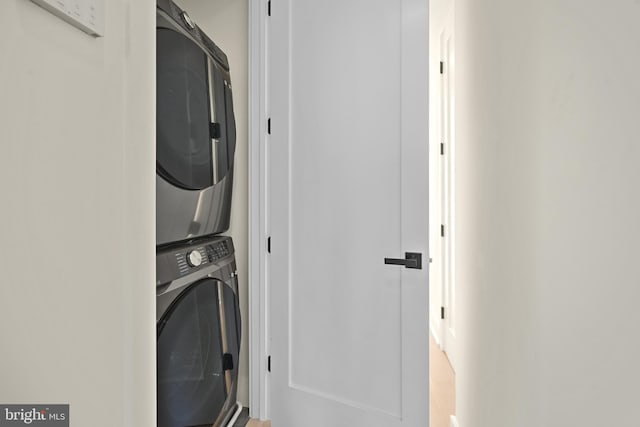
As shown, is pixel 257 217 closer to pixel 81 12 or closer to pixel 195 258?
pixel 195 258

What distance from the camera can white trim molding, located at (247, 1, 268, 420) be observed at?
81.0 inches

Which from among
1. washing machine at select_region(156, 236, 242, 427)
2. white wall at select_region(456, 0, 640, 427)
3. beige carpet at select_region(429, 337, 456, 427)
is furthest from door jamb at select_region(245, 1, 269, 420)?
white wall at select_region(456, 0, 640, 427)

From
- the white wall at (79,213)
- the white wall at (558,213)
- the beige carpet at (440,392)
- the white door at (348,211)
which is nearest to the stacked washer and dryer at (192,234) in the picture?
the white door at (348,211)

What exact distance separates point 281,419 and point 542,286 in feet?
5.46

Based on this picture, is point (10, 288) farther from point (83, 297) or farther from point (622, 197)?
point (622, 197)

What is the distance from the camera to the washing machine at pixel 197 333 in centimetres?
127

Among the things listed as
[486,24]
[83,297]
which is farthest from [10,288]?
Answer: [486,24]

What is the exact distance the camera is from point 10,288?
20.5 inches

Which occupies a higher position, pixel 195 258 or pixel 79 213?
pixel 79 213

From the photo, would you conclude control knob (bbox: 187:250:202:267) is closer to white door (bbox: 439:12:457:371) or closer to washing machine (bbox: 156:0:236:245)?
washing machine (bbox: 156:0:236:245)

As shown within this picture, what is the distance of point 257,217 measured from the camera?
2.08m

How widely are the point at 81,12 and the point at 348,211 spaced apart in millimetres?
1316

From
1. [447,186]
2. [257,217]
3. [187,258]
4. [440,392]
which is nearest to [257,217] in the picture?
[257,217]

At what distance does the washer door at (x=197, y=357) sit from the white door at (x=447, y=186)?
1914mm
